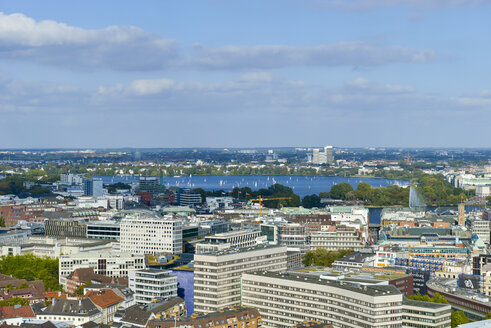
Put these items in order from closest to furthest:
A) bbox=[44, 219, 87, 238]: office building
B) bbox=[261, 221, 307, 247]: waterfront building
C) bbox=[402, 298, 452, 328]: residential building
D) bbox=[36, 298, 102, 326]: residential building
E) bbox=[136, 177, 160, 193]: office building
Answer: bbox=[402, 298, 452, 328]: residential building → bbox=[36, 298, 102, 326]: residential building → bbox=[261, 221, 307, 247]: waterfront building → bbox=[44, 219, 87, 238]: office building → bbox=[136, 177, 160, 193]: office building

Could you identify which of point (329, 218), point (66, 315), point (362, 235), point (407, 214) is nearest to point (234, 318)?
point (66, 315)

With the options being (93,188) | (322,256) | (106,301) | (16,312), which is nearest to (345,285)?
(106,301)

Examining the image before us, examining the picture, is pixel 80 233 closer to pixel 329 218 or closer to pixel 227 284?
pixel 329 218

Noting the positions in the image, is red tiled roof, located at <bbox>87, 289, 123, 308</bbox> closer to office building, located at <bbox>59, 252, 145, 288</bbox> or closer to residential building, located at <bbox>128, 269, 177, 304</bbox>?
residential building, located at <bbox>128, 269, 177, 304</bbox>

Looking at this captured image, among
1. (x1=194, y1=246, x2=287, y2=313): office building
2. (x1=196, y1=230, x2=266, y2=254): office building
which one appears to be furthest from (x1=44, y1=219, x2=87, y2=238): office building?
(x1=194, y1=246, x2=287, y2=313): office building

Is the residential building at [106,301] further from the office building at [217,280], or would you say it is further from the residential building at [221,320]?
the residential building at [221,320]

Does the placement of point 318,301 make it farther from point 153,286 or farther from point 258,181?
point 258,181

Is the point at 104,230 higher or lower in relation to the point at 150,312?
higher
